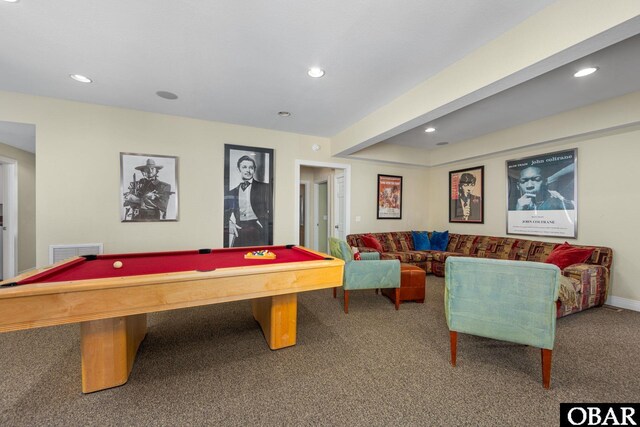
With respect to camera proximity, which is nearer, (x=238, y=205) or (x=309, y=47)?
(x=309, y=47)

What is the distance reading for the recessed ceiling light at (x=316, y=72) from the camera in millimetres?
2387

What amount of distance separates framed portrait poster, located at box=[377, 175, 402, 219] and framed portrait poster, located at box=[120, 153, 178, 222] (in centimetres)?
381

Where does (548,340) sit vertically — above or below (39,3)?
below

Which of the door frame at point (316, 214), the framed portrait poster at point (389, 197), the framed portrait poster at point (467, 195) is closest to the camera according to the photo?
the framed portrait poster at point (467, 195)

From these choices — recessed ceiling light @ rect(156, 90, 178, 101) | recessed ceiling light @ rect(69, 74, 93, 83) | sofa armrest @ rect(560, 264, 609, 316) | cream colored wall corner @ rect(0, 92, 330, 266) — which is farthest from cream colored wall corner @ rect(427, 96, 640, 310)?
recessed ceiling light @ rect(69, 74, 93, 83)

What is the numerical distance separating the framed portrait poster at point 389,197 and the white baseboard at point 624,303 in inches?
127

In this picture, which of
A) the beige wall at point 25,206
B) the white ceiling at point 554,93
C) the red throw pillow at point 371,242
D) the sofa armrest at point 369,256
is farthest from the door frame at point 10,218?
the white ceiling at point 554,93

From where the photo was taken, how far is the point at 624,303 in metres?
3.15

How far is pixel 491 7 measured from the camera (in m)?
1.66

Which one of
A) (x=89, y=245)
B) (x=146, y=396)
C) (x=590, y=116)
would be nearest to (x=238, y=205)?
(x=89, y=245)

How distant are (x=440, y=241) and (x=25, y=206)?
7668 millimetres

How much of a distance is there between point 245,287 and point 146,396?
0.90 metres

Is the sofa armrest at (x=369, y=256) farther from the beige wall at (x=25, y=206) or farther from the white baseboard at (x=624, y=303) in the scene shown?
the beige wall at (x=25, y=206)

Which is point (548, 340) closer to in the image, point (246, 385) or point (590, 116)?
point (246, 385)
